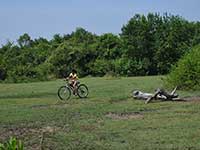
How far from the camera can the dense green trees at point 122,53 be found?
60188mm

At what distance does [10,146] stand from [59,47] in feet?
198

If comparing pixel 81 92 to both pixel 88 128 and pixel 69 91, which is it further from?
pixel 88 128

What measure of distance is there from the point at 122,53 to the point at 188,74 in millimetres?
34217

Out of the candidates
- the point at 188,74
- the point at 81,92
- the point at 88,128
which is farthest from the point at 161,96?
the point at 88,128

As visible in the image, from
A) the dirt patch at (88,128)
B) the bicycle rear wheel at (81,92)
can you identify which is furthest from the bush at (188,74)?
the dirt patch at (88,128)

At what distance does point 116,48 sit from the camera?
65.4 metres

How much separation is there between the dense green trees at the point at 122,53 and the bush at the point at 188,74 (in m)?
29.0

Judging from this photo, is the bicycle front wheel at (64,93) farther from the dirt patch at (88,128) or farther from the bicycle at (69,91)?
the dirt patch at (88,128)

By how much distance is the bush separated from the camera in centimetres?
2894

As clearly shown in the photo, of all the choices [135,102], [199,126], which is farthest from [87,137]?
[135,102]

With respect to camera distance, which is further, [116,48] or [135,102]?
[116,48]

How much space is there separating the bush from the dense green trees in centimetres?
2905

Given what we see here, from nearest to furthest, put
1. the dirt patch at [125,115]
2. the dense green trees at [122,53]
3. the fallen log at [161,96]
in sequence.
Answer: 1. the dirt patch at [125,115]
2. the fallen log at [161,96]
3. the dense green trees at [122,53]

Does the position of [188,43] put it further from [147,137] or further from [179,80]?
[147,137]
